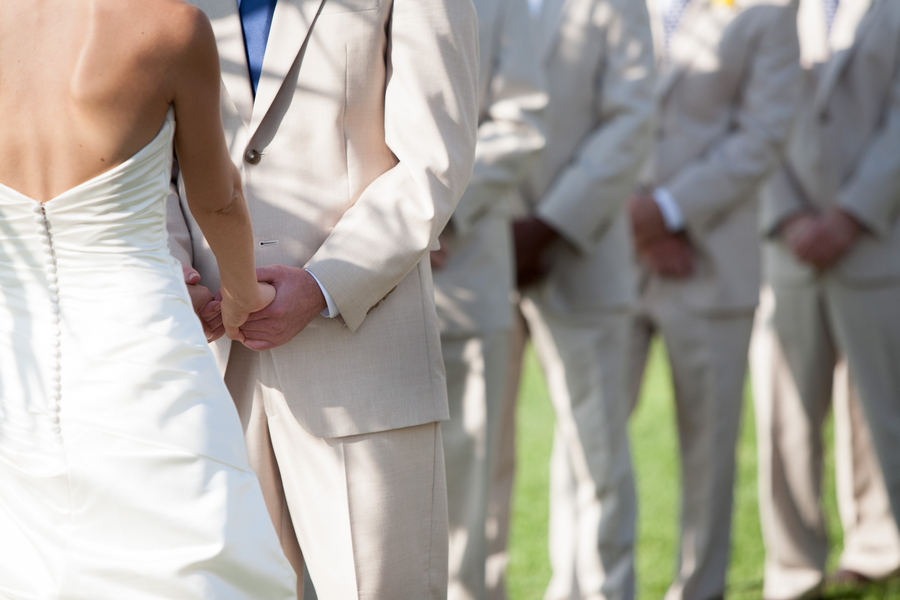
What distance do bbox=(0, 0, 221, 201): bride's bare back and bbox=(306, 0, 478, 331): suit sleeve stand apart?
0.52m

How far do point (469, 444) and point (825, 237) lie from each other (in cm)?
190

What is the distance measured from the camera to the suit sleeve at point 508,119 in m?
3.54

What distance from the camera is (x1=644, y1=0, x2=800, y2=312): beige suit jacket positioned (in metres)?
4.26

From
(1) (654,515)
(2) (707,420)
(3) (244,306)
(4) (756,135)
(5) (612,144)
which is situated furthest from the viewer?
(1) (654,515)

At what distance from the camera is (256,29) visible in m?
2.27

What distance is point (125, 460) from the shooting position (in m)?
1.79

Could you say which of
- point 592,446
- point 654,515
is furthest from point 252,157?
point 654,515

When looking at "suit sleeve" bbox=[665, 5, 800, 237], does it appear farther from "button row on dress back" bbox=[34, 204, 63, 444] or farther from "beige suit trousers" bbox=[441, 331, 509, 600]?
"button row on dress back" bbox=[34, 204, 63, 444]

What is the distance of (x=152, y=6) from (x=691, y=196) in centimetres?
289

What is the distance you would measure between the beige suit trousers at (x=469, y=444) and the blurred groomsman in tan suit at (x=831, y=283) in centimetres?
163

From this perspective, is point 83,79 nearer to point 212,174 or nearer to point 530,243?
point 212,174

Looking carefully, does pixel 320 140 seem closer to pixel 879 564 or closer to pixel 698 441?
pixel 698 441

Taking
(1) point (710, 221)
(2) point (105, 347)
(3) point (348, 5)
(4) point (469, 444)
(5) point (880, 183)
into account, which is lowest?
(4) point (469, 444)

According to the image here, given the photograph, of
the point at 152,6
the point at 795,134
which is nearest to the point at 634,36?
the point at 795,134
